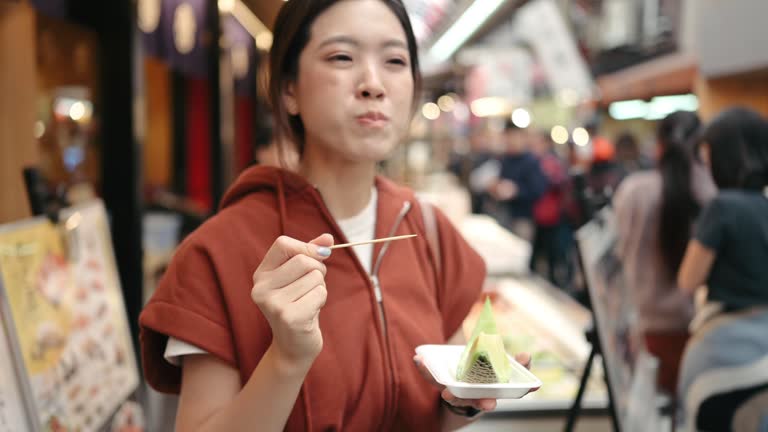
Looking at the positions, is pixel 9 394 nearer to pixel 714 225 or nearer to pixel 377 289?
pixel 377 289

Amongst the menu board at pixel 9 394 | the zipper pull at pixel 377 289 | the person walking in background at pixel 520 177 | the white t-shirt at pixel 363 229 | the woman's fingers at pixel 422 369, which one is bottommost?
the person walking in background at pixel 520 177

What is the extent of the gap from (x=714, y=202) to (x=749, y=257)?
10.2 inches

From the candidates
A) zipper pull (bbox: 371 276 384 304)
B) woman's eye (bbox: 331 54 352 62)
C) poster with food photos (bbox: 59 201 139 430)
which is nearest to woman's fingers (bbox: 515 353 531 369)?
zipper pull (bbox: 371 276 384 304)

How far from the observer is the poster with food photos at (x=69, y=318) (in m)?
1.83

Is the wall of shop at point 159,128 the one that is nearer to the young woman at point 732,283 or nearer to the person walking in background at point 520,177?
the person walking in background at point 520,177

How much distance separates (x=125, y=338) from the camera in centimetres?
260

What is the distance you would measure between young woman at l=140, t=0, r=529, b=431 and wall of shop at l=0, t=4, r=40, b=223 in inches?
64.3

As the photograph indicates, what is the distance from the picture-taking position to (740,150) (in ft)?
9.68

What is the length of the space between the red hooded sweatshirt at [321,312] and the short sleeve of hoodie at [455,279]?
5 cm

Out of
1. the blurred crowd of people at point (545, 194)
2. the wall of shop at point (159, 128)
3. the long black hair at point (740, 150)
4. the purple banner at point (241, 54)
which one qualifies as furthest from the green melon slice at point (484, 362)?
the wall of shop at point (159, 128)

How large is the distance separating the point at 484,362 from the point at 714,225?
1.99 metres

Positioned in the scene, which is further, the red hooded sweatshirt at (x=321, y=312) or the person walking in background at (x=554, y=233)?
the person walking in background at (x=554, y=233)

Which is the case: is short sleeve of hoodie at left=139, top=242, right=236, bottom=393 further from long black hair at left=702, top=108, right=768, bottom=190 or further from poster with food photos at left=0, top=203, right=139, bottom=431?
long black hair at left=702, top=108, right=768, bottom=190

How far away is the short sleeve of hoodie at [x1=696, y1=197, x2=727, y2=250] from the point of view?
114 inches
